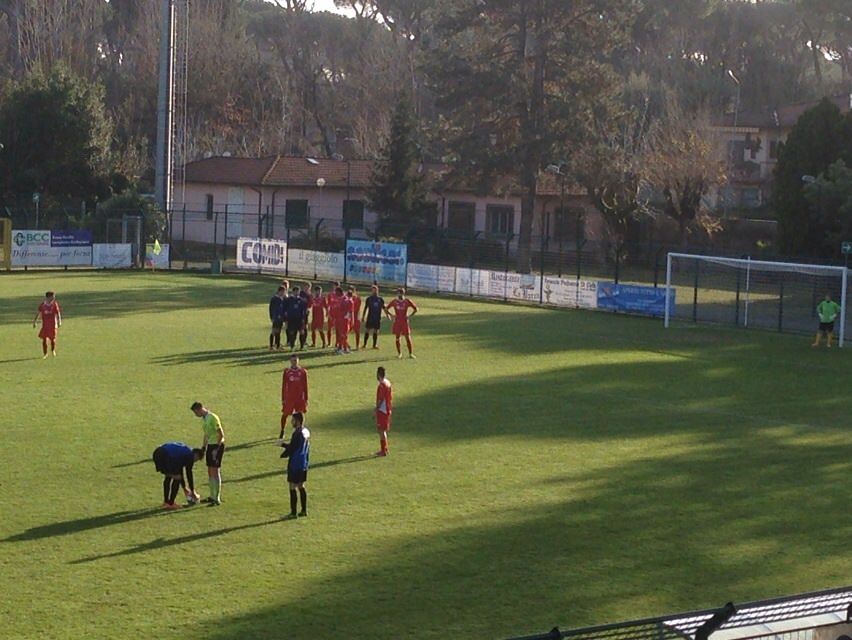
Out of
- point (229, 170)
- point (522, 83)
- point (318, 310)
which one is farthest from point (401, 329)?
point (229, 170)

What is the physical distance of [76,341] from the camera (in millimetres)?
31594

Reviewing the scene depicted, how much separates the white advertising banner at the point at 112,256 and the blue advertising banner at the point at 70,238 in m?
0.61

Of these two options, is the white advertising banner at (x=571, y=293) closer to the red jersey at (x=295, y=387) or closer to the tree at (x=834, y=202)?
the tree at (x=834, y=202)

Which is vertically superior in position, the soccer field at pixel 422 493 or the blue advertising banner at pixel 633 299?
the blue advertising banner at pixel 633 299

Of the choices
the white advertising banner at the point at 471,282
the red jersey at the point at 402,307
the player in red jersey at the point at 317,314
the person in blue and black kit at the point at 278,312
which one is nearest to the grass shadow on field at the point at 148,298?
the white advertising banner at the point at 471,282

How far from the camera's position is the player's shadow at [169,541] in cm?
1370

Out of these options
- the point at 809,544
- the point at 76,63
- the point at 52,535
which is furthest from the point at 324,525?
the point at 76,63

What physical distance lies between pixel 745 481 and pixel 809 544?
11.1 feet

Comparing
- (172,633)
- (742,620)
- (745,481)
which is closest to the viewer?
(742,620)

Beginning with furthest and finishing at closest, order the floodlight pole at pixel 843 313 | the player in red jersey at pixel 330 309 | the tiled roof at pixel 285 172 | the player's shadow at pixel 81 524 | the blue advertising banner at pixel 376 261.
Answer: the tiled roof at pixel 285 172 → the blue advertising banner at pixel 376 261 → the floodlight pole at pixel 843 313 → the player in red jersey at pixel 330 309 → the player's shadow at pixel 81 524

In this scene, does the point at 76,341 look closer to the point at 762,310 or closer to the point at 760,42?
the point at 762,310

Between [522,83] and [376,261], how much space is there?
1377 centimetres

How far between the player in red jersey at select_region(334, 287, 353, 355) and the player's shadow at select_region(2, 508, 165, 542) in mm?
14884

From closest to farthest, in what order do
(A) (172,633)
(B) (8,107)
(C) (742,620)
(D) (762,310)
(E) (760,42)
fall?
1. (C) (742,620)
2. (A) (172,633)
3. (D) (762,310)
4. (B) (8,107)
5. (E) (760,42)
